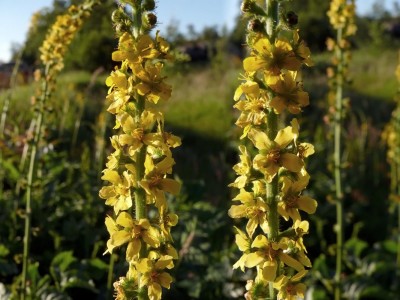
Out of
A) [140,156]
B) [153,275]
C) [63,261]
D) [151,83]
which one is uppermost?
[151,83]

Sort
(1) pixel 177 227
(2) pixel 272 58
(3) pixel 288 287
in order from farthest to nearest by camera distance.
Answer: (1) pixel 177 227 → (3) pixel 288 287 → (2) pixel 272 58

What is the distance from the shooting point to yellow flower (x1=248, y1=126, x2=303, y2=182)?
1.88 metres

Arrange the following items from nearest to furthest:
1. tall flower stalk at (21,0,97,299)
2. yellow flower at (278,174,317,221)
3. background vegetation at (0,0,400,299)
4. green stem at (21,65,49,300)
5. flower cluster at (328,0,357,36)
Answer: yellow flower at (278,174,317,221) < green stem at (21,65,49,300) < tall flower stalk at (21,0,97,299) < background vegetation at (0,0,400,299) < flower cluster at (328,0,357,36)

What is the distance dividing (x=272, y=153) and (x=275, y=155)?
A: 1 centimetres

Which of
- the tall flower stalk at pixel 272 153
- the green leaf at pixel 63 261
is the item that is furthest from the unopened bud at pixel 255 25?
the green leaf at pixel 63 261

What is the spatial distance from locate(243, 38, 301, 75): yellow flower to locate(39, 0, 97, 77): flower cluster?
2228 mm

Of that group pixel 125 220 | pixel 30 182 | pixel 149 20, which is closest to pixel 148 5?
pixel 149 20

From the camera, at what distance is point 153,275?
199cm

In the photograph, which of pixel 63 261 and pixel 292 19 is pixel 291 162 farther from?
pixel 63 261

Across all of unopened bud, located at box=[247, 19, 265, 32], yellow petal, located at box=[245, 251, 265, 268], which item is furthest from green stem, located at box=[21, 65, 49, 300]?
unopened bud, located at box=[247, 19, 265, 32]

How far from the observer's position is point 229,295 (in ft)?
16.8

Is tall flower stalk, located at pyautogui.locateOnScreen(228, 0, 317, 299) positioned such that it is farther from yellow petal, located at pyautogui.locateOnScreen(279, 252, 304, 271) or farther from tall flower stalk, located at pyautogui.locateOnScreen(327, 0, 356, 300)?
tall flower stalk, located at pyautogui.locateOnScreen(327, 0, 356, 300)

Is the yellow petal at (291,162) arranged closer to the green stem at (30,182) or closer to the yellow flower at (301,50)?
the yellow flower at (301,50)

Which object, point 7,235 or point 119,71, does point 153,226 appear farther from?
point 7,235
